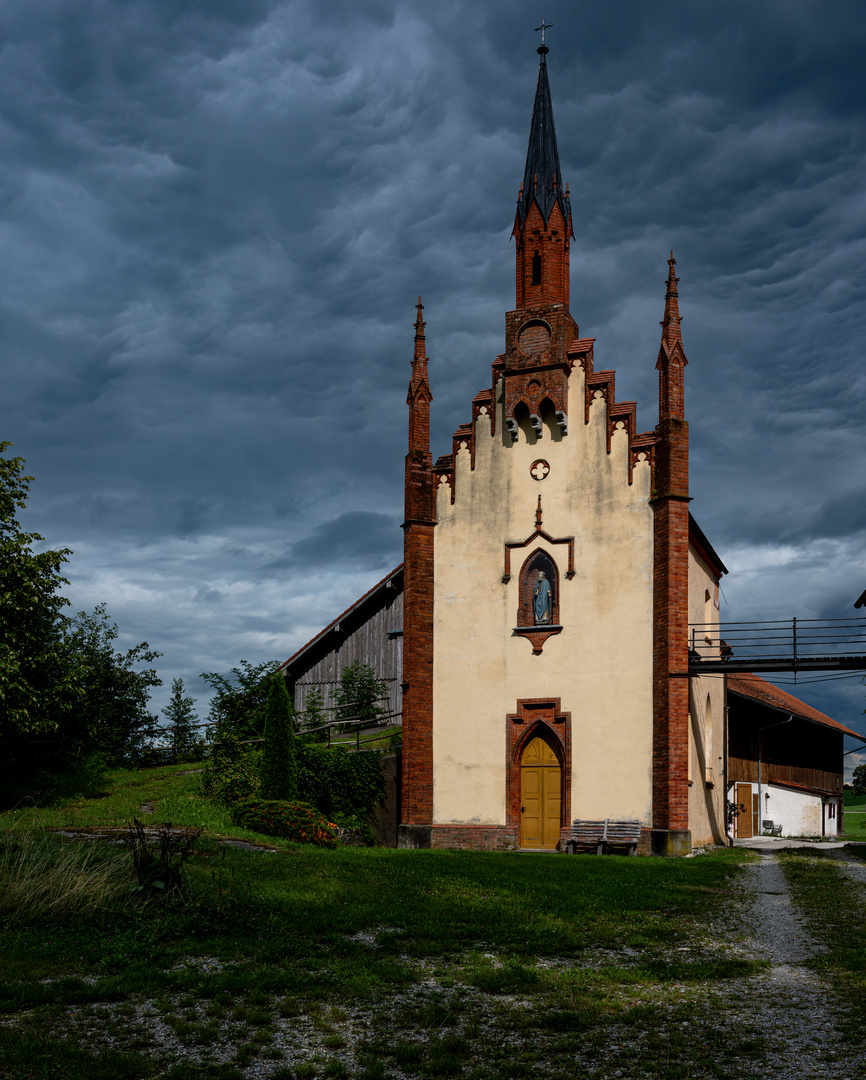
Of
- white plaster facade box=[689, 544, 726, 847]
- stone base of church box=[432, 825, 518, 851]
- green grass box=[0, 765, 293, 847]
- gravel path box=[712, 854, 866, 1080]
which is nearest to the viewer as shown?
gravel path box=[712, 854, 866, 1080]

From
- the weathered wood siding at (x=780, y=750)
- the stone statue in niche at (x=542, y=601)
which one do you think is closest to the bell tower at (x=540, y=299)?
the stone statue in niche at (x=542, y=601)

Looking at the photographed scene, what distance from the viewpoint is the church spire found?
2673 cm

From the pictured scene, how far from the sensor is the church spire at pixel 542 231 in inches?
1053

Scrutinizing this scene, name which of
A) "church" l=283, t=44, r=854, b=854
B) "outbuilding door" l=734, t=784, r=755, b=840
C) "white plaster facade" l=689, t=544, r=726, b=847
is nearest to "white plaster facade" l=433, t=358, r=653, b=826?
"church" l=283, t=44, r=854, b=854

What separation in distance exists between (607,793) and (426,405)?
11101mm

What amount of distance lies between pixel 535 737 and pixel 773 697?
649 inches

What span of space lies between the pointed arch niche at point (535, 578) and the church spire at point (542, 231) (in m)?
5.97

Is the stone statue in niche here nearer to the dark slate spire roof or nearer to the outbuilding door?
the dark slate spire roof

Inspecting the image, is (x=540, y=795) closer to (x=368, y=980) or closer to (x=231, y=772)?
(x=231, y=772)

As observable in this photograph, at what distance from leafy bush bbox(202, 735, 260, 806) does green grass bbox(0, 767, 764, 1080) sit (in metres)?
8.90

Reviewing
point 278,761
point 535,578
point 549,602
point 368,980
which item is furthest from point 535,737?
point 368,980

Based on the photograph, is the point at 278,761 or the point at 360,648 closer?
the point at 278,761

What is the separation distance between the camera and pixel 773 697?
122 ft

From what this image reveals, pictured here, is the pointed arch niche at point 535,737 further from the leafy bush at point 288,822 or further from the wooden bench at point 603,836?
the leafy bush at point 288,822
